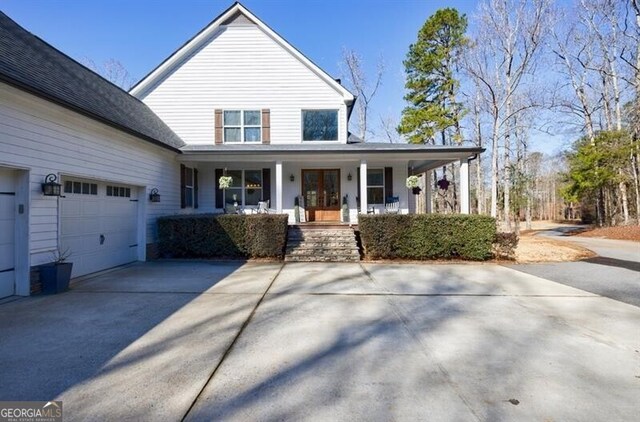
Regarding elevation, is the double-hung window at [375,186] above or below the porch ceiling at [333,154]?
below

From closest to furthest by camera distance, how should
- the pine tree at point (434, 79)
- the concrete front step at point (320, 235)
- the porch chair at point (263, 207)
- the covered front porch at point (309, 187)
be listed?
the concrete front step at point (320, 235) < the porch chair at point (263, 207) < the covered front porch at point (309, 187) < the pine tree at point (434, 79)

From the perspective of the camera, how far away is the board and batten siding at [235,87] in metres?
13.0

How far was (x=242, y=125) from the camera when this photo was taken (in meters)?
13.0

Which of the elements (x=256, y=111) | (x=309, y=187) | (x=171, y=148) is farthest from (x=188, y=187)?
(x=309, y=187)

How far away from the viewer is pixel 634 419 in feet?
7.88

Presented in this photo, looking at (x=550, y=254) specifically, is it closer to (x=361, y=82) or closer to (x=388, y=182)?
(x=388, y=182)

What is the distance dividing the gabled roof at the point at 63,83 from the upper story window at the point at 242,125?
7.42 feet

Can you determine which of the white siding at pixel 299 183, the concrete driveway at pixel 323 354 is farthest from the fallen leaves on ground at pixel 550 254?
the white siding at pixel 299 183

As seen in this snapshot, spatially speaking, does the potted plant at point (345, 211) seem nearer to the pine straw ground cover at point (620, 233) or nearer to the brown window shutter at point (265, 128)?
the brown window shutter at point (265, 128)

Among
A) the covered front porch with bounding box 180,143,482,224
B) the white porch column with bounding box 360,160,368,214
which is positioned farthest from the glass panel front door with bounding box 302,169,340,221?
the white porch column with bounding box 360,160,368,214

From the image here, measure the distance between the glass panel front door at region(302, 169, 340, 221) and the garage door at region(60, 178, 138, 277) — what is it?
613 cm

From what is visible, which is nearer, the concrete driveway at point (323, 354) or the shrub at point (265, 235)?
the concrete driveway at point (323, 354)

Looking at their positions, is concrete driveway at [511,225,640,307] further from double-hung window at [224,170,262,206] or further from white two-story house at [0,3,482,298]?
double-hung window at [224,170,262,206]

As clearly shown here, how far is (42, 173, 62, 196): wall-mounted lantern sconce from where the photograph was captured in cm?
593
